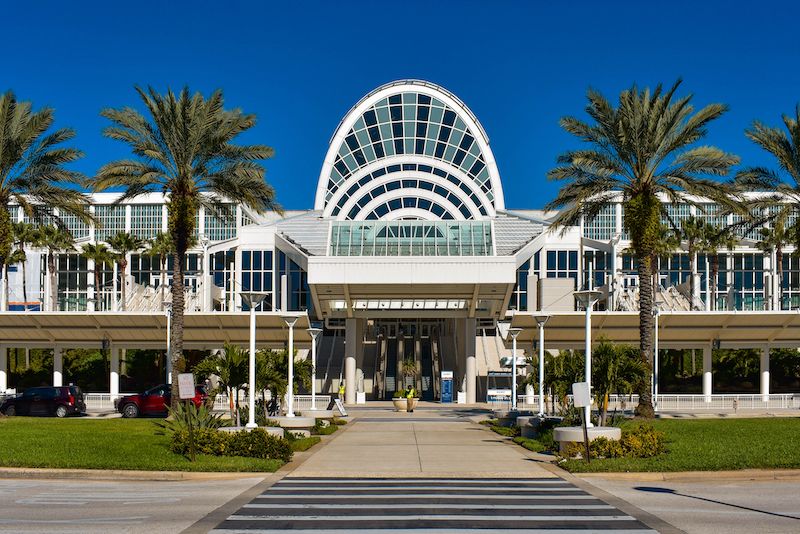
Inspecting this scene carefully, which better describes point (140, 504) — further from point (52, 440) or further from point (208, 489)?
point (52, 440)

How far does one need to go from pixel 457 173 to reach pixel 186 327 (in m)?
28.7

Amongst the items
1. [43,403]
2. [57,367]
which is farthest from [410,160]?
[43,403]

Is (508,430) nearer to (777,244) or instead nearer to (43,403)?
(43,403)

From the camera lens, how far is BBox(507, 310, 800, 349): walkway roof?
145ft

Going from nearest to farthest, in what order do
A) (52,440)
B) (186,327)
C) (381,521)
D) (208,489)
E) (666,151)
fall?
(381,521), (208,489), (52,440), (666,151), (186,327)

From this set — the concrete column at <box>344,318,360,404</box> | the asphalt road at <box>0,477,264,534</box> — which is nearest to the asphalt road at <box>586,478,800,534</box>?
the asphalt road at <box>0,477,264,534</box>

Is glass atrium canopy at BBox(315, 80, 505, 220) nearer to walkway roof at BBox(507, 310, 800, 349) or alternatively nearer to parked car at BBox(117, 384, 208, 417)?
walkway roof at BBox(507, 310, 800, 349)

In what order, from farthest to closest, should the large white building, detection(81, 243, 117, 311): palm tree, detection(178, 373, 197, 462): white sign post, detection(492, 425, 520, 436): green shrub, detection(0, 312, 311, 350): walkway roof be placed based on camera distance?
detection(81, 243, 117, 311): palm tree
the large white building
detection(0, 312, 311, 350): walkway roof
detection(492, 425, 520, 436): green shrub
detection(178, 373, 197, 462): white sign post

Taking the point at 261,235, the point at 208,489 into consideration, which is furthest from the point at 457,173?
the point at 208,489

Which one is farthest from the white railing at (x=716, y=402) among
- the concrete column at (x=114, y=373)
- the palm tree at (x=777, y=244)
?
the concrete column at (x=114, y=373)

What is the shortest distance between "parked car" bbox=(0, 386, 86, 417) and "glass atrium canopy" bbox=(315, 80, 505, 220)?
35.3m

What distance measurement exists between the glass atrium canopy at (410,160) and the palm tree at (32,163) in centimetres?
3633

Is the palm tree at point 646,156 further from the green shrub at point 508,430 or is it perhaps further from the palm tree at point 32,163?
the palm tree at point 32,163

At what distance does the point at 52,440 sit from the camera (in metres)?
19.5
